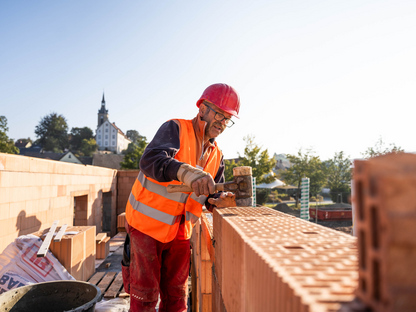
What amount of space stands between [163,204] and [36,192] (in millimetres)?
4246

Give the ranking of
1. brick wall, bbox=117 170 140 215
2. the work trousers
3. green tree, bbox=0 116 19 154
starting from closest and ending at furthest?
the work trousers < brick wall, bbox=117 170 140 215 < green tree, bbox=0 116 19 154

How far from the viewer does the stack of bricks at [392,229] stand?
0.42 meters

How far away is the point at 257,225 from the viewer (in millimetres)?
1396

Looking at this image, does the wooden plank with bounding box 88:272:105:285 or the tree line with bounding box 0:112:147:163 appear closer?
the wooden plank with bounding box 88:272:105:285

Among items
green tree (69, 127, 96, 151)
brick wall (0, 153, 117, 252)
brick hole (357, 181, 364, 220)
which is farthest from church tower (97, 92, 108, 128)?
brick hole (357, 181, 364, 220)

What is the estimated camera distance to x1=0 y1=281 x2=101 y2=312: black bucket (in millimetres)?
3042

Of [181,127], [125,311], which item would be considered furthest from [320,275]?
[125,311]

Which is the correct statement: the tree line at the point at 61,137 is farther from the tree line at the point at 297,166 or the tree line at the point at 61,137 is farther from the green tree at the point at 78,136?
the tree line at the point at 297,166

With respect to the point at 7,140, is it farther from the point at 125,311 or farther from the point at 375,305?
the point at 375,305

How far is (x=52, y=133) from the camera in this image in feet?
236

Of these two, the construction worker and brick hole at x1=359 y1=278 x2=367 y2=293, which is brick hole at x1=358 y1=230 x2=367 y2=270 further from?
the construction worker

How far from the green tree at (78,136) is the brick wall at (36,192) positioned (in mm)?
72431

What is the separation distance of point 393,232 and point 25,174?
5.95 metres

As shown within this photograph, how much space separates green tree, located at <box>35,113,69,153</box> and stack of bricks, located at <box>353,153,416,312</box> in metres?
79.1
